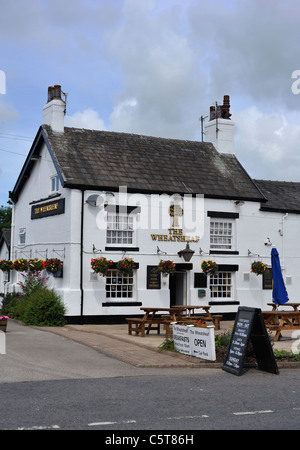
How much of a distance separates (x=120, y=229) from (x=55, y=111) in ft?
18.6

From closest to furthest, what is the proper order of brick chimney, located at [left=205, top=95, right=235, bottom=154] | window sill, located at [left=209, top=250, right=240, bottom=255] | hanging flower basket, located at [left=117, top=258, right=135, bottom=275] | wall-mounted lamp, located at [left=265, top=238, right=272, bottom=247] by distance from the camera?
hanging flower basket, located at [left=117, top=258, right=135, bottom=275]
window sill, located at [left=209, top=250, right=240, bottom=255]
wall-mounted lamp, located at [left=265, top=238, right=272, bottom=247]
brick chimney, located at [left=205, top=95, right=235, bottom=154]

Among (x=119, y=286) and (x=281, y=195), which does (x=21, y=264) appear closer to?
(x=119, y=286)

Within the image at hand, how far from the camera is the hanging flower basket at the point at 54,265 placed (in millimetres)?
20469

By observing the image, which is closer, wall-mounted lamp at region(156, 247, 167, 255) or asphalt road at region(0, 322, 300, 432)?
asphalt road at region(0, 322, 300, 432)

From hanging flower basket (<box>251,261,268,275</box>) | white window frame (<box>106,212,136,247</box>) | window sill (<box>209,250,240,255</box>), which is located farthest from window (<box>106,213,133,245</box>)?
hanging flower basket (<box>251,261,268,275</box>)

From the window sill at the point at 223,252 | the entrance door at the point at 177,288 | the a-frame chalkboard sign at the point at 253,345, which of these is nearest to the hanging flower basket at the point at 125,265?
the entrance door at the point at 177,288

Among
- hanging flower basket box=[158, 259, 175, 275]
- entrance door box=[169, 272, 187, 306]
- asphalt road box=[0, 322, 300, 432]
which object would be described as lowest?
asphalt road box=[0, 322, 300, 432]

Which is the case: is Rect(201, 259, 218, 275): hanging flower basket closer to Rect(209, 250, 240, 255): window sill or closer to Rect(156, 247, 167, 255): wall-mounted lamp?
Rect(209, 250, 240, 255): window sill

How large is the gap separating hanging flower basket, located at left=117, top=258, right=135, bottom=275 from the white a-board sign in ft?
23.5

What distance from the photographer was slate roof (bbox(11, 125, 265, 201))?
69.8 feet

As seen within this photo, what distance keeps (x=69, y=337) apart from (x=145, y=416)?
914cm

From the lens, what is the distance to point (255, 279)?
77.7 ft

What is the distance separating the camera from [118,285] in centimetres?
2152

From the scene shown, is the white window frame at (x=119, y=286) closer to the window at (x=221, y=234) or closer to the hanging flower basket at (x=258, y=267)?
the window at (x=221, y=234)
